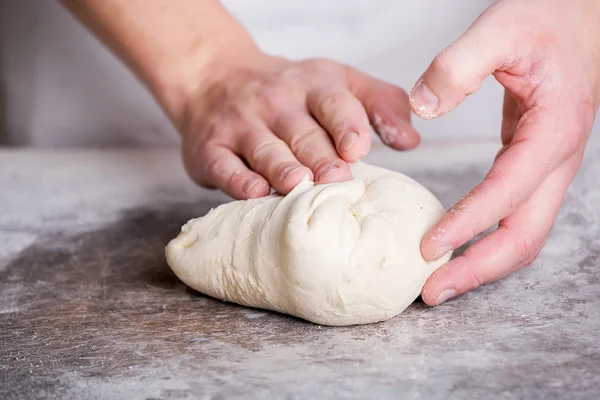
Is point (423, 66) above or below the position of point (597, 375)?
above

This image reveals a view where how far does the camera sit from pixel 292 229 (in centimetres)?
142

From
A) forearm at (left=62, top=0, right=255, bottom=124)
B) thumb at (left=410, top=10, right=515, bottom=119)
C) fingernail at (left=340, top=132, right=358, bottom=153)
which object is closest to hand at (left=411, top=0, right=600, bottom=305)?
thumb at (left=410, top=10, right=515, bottom=119)

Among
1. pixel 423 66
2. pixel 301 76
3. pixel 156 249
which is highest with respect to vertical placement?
pixel 423 66

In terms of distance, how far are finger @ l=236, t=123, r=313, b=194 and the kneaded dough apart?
3 centimetres

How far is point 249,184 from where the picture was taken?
1706mm

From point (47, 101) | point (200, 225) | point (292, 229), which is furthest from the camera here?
point (47, 101)

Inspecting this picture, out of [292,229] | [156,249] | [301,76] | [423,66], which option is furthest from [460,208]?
[423,66]

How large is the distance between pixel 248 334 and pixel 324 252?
0.75 ft

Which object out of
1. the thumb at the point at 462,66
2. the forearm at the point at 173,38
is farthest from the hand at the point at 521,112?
the forearm at the point at 173,38

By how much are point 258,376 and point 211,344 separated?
0.53ft

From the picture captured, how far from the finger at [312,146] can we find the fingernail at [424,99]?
0.86ft

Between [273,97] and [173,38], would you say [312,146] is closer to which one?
[273,97]

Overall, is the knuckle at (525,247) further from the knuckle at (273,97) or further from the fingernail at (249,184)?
the knuckle at (273,97)

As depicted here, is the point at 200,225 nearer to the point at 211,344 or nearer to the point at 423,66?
the point at 211,344
